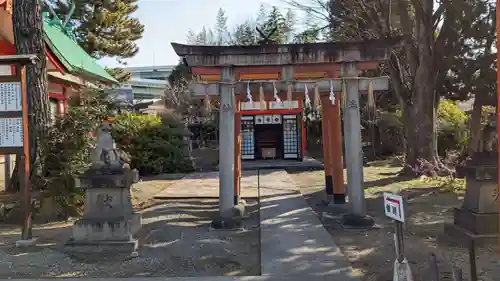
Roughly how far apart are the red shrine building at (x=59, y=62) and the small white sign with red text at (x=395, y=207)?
9.24 meters

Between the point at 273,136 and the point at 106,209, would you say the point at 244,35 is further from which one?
the point at 106,209

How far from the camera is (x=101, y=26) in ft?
84.1

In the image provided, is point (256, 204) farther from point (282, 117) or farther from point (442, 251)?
point (282, 117)

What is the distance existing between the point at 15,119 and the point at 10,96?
0.39 meters

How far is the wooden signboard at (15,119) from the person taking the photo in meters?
7.63

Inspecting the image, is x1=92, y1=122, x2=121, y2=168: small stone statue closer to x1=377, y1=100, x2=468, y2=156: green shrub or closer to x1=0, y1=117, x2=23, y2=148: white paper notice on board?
x1=0, y1=117, x2=23, y2=148: white paper notice on board

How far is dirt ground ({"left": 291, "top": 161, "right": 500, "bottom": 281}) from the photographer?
592 cm

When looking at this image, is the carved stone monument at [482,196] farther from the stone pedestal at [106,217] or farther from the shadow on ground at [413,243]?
the stone pedestal at [106,217]

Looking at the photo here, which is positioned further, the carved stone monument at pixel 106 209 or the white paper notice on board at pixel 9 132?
the white paper notice on board at pixel 9 132

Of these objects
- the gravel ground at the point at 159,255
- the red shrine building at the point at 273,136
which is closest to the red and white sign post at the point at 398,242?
the gravel ground at the point at 159,255

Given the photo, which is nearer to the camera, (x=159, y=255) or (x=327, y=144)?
(x=159, y=255)

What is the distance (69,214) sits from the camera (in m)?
9.96

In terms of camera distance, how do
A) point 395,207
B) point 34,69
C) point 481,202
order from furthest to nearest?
point 34,69, point 481,202, point 395,207

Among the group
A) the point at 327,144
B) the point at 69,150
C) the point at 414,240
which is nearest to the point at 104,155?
the point at 69,150
